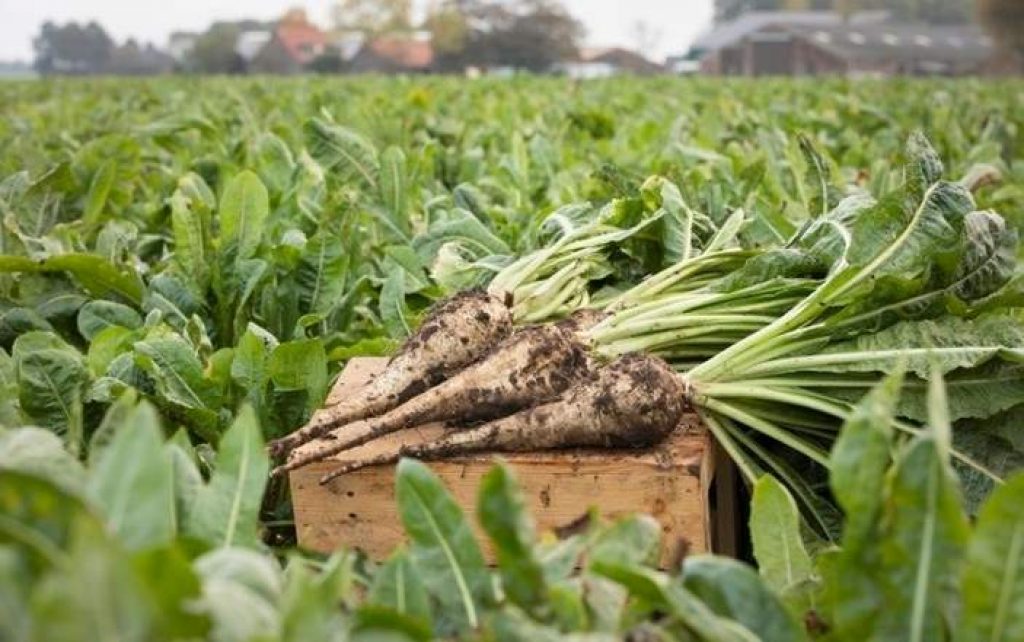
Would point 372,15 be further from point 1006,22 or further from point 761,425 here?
point 761,425

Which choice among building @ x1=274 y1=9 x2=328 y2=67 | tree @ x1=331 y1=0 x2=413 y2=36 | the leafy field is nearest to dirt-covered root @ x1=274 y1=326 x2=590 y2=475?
the leafy field

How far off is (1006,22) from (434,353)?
1883 inches

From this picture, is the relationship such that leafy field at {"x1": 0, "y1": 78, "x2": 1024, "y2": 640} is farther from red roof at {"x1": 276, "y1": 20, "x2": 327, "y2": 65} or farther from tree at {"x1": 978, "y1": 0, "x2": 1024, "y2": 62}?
red roof at {"x1": 276, "y1": 20, "x2": 327, "y2": 65}

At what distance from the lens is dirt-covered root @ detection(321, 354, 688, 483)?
7.86ft

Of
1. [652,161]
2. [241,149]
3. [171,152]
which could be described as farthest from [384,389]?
[171,152]

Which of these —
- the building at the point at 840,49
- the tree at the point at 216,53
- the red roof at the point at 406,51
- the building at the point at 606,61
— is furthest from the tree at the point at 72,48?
the building at the point at 840,49

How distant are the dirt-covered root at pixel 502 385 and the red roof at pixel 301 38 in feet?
224

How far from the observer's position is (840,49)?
63.7 metres

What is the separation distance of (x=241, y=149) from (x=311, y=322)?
3494 mm

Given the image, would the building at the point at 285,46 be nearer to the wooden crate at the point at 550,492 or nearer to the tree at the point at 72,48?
the tree at the point at 72,48

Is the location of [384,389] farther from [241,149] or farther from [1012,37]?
[1012,37]

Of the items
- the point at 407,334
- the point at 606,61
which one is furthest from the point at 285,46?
the point at 407,334

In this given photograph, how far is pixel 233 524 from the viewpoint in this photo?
5.05 feet

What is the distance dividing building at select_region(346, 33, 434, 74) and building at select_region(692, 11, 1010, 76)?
15.3 metres
